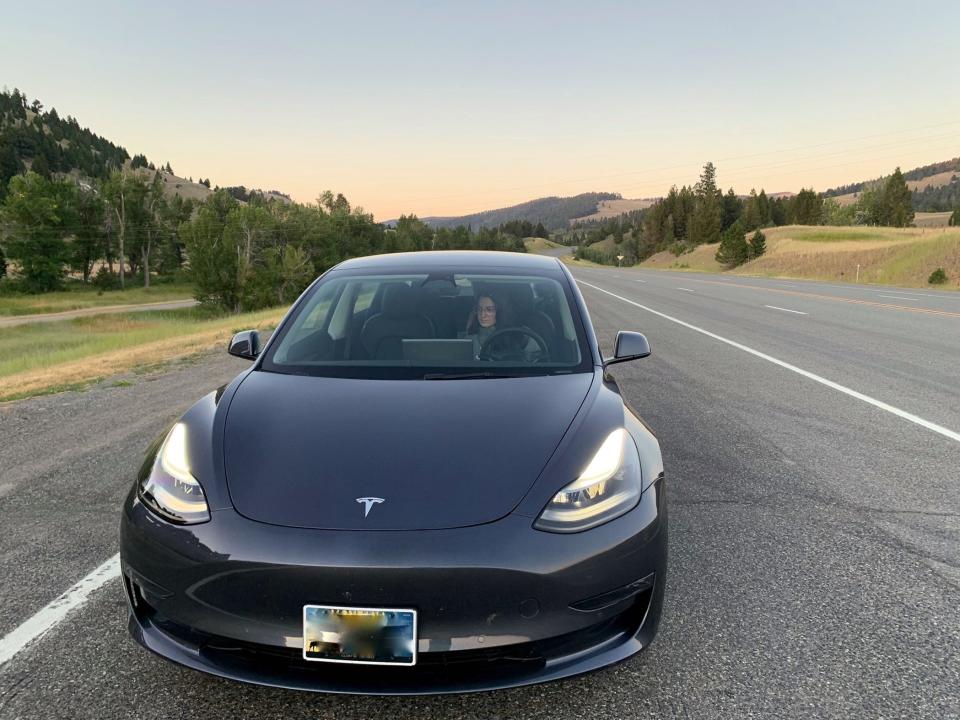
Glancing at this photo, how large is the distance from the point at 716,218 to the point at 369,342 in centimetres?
12721

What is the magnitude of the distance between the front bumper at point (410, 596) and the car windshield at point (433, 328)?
1192 millimetres

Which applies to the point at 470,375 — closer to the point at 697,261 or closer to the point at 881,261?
the point at 881,261

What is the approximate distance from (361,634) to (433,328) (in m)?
2.11

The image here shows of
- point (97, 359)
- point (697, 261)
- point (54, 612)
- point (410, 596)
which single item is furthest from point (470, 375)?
point (697, 261)

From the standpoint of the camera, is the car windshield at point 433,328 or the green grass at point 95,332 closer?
the car windshield at point 433,328

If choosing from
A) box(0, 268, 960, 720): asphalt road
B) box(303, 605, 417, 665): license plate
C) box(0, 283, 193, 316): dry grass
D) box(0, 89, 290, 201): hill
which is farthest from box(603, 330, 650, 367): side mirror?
box(0, 89, 290, 201): hill

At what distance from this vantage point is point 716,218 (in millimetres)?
119875

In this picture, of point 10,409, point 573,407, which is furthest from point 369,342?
point 10,409

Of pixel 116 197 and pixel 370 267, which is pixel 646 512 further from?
pixel 116 197

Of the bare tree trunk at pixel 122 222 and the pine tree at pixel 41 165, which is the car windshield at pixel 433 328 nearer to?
the bare tree trunk at pixel 122 222

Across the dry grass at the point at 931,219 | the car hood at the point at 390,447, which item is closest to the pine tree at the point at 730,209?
the dry grass at the point at 931,219

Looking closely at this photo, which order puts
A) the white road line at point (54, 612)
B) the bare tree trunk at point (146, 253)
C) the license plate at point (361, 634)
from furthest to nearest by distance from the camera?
the bare tree trunk at point (146, 253) → the white road line at point (54, 612) → the license plate at point (361, 634)

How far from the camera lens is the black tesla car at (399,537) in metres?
1.92

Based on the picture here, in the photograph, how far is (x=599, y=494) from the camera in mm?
2244
